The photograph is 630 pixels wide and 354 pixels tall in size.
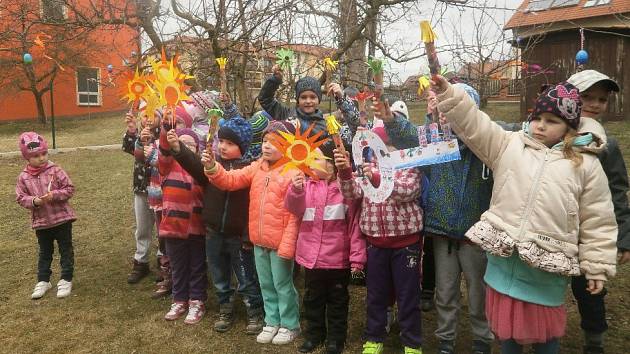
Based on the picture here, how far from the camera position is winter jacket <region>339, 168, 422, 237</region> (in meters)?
3.04

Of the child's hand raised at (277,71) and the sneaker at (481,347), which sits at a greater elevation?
the child's hand raised at (277,71)

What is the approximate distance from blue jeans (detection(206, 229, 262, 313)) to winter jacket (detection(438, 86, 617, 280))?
1.98 m

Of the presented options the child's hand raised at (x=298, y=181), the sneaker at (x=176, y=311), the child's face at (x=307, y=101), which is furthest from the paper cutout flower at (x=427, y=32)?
the sneaker at (x=176, y=311)

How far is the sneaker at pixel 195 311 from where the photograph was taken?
3.93 m

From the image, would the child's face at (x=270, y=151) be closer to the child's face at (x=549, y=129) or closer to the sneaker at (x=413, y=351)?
the sneaker at (x=413, y=351)

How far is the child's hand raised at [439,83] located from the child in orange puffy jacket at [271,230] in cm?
124

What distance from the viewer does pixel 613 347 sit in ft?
11.0

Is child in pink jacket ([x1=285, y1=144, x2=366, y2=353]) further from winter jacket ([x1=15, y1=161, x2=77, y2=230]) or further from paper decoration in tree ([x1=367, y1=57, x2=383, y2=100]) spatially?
winter jacket ([x1=15, y1=161, x2=77, y2=230])

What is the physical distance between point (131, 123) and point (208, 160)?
1.46 metres

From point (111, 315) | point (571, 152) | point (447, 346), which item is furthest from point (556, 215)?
point (111, 315)

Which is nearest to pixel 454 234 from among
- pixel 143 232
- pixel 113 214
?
pixel 143 232

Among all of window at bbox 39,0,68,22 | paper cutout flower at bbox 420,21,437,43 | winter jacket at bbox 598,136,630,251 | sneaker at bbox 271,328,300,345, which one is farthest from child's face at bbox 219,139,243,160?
winter jacket at bbox 598,136,630,251

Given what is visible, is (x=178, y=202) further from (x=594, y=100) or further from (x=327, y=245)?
(x=594, y=100)

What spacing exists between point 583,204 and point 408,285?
1165mm
